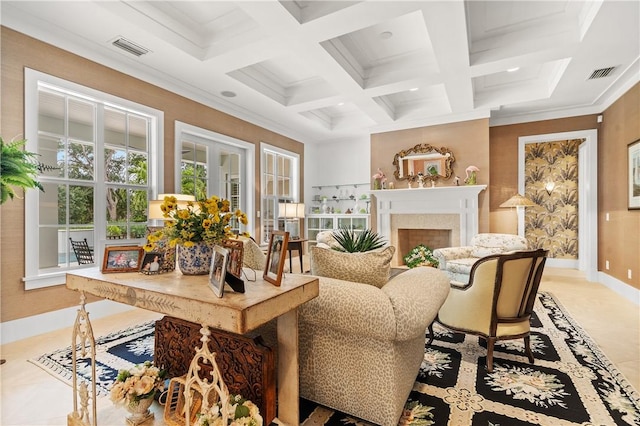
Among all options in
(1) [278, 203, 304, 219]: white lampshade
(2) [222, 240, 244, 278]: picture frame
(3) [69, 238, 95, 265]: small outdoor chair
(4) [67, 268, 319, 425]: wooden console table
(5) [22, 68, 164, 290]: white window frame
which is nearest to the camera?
(4) [67, 268, 319, 425]: wooden console table

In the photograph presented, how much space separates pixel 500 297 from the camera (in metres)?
2.11

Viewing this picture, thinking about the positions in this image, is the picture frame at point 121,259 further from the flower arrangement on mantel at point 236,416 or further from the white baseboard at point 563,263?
the white baseboard at point 563,263

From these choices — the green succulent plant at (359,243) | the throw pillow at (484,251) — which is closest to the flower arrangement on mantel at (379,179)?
the throw pillow at (484,251)

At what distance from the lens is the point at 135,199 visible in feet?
12.3

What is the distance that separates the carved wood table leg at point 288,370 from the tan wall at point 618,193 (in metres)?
4.51

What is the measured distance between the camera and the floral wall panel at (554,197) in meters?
6.09

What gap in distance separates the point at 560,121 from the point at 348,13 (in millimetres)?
4459

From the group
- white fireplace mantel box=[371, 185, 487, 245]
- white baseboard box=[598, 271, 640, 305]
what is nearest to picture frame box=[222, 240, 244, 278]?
white baseboard box=[598, 271, 640, 305]

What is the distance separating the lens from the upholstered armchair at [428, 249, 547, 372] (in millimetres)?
2064

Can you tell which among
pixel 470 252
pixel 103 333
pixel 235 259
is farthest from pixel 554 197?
pixel 103 333

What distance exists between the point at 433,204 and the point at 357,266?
176 inches

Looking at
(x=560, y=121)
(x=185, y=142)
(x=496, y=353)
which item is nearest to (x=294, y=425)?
(x=496, y=353)

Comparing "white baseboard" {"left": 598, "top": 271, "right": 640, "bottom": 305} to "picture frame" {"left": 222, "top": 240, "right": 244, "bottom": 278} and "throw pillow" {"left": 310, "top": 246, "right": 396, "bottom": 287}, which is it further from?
"picture frame" {"left": 222, "top": 240, "right": 244, "bottom": 278}

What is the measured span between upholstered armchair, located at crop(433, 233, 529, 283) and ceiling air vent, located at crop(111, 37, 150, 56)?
13.6ft
